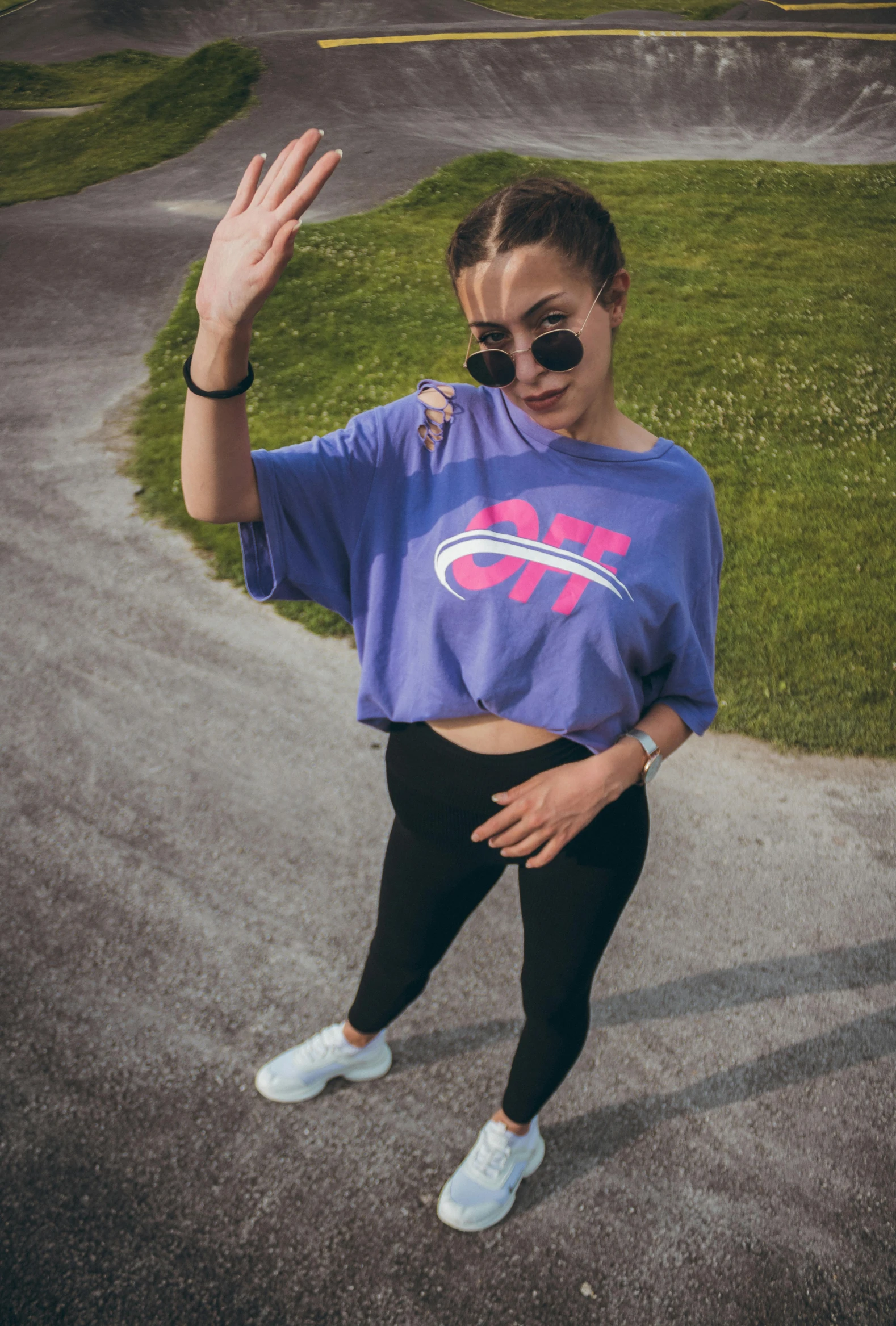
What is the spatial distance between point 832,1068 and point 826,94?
25.5m

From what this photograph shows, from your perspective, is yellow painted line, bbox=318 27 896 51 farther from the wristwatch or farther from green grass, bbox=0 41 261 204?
the wristwatch

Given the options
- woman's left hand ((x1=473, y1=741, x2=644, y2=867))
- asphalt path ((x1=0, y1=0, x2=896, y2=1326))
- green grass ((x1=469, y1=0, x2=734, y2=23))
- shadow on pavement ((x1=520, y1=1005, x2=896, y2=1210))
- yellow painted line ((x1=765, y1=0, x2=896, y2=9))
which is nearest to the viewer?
woman's left hand ((x1=473, y1=741, x2=644, y2=867))

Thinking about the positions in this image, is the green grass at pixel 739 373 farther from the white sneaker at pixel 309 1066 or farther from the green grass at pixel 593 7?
the green grass at pixel 593 7

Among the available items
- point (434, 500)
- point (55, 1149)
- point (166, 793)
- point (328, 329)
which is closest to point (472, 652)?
point (434, 500)

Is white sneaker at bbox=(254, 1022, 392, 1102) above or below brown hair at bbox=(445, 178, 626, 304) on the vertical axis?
below

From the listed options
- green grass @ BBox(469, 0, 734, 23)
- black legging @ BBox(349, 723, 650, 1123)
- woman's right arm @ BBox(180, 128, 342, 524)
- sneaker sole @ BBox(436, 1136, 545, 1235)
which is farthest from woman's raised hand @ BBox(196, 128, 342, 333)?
green grass @ BBox(469, 0, 734, 23)

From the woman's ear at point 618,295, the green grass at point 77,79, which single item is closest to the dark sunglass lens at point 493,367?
the woman's ear at point 618,295

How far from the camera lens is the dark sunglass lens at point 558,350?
1.79 meters

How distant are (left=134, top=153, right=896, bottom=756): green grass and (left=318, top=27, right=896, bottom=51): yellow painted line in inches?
386

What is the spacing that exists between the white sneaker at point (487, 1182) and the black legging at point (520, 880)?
0.28m

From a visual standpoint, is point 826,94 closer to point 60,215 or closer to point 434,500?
point 60,215

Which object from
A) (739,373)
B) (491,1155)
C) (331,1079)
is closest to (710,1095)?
(491,1155)

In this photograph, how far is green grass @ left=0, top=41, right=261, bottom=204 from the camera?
15.9m

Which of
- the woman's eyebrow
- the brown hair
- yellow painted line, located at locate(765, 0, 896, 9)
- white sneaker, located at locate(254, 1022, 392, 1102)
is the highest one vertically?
yellow painted line, located at locate(765, 0, 896, 9)
